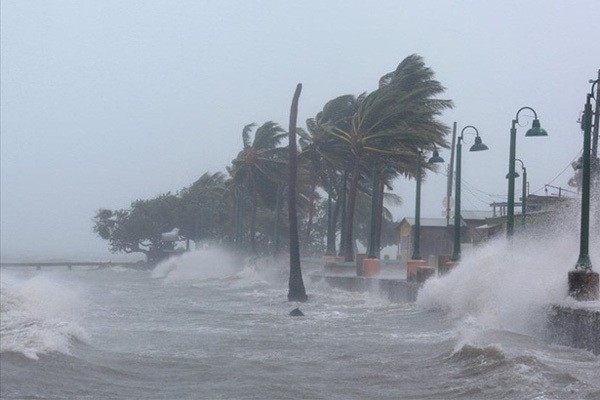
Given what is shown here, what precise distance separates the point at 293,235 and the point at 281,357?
776 inches

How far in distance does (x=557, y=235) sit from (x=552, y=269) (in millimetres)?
5363

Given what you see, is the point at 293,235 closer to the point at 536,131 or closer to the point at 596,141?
the point at 596,141

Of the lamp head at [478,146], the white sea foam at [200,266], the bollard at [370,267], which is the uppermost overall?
the lamp head at [478,146]

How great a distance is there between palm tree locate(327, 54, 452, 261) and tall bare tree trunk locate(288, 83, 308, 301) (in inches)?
311

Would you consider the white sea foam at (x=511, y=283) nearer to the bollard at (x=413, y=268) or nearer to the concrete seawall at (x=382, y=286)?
the concrete seawall at (x=382, y=286)

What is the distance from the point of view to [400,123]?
141 ft

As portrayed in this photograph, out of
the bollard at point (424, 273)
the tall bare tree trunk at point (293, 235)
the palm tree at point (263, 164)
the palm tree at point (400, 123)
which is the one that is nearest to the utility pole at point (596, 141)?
the bollard at point (424, 273)

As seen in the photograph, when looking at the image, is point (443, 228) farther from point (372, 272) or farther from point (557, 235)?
point (557, 235)

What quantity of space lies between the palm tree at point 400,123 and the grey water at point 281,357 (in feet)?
64.0

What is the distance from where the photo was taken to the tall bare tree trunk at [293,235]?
32.4 m

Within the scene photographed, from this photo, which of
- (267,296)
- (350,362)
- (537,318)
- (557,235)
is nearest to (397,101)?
(267,296)

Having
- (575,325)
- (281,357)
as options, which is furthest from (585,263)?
(281,357)

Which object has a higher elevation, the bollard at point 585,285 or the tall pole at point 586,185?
the tall pole at point 586,185

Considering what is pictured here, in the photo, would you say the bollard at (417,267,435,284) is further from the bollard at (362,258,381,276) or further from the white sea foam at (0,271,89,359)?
the white sea foam at (0,271,89,359)
